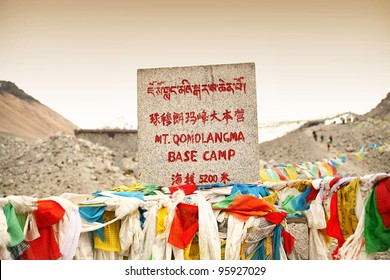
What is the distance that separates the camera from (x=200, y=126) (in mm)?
5734

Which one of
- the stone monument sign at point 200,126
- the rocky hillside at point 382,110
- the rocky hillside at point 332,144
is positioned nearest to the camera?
the stone monument sign at point 200,126

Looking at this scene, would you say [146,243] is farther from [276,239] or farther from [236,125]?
[236,125]

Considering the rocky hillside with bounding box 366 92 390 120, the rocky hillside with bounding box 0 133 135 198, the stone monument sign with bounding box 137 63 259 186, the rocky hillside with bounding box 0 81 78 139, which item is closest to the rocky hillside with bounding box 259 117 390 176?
the rocky hillside with bounding box 366 92 390 120

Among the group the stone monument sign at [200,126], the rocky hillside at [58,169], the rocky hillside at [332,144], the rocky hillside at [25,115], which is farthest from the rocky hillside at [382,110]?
the stone monument sign at [200,126]

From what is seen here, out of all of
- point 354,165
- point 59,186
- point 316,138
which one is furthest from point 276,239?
point 316,138

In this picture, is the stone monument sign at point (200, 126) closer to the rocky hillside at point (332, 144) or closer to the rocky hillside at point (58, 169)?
the rocky hillside at point (58, 169)

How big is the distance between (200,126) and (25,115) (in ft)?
113

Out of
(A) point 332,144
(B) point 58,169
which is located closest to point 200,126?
(B) point 58,169

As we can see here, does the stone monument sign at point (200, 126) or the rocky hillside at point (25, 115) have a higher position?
the rocky hillside at point (25, 115)

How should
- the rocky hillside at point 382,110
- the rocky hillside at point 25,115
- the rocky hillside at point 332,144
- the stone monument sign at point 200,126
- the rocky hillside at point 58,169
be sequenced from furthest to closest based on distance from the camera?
the rocky hillside at point 382,110, the rocky hillside at point 25,115, the rocky hillside at point 332,144, the rocky hillside at point 58,169, the stone monument sign at point 200,126

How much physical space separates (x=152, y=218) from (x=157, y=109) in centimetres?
161

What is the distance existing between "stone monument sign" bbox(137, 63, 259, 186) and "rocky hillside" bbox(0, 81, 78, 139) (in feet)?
97.5

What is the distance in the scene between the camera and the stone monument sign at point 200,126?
568cm

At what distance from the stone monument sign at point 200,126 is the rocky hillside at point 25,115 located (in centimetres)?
2971
